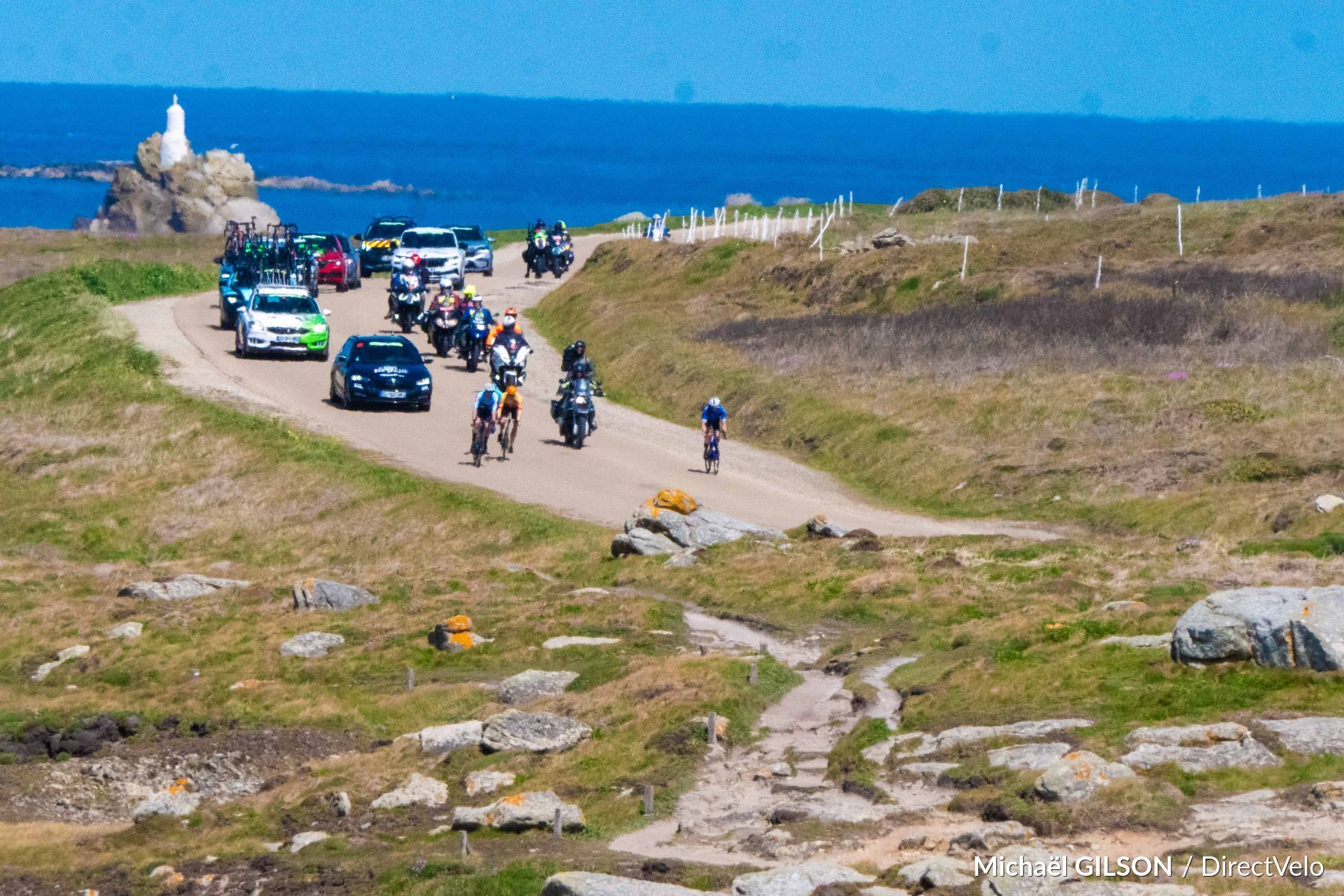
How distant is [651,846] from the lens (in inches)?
609

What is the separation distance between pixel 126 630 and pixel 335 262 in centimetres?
3168

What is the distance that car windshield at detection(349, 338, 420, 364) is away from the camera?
40.0 meters

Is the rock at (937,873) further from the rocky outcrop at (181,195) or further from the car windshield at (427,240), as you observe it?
the rocky outcrop at (181,195)

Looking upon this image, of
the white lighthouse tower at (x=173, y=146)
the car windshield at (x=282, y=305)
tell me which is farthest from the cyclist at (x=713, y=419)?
the white lighthouse tower at (x=173, y=146)

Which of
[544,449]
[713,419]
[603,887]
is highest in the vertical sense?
[713,419]

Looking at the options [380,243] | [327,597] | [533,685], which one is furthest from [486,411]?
[380,243]

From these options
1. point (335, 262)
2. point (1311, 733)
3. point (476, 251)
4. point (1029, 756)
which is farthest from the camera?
point (476, 251)

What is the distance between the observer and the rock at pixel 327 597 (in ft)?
86.6

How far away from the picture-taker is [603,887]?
13.2 metres

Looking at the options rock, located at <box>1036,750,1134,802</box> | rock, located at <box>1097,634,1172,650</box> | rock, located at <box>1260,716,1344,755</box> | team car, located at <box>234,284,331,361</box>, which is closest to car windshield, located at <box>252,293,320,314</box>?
team car, located at <box>234,284,331,361</box>

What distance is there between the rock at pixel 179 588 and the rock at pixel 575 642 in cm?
685

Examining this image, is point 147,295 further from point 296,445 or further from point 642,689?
point 642,689

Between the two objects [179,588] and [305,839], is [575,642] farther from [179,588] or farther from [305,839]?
[179,588]

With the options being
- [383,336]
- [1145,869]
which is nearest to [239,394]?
[383,336]
